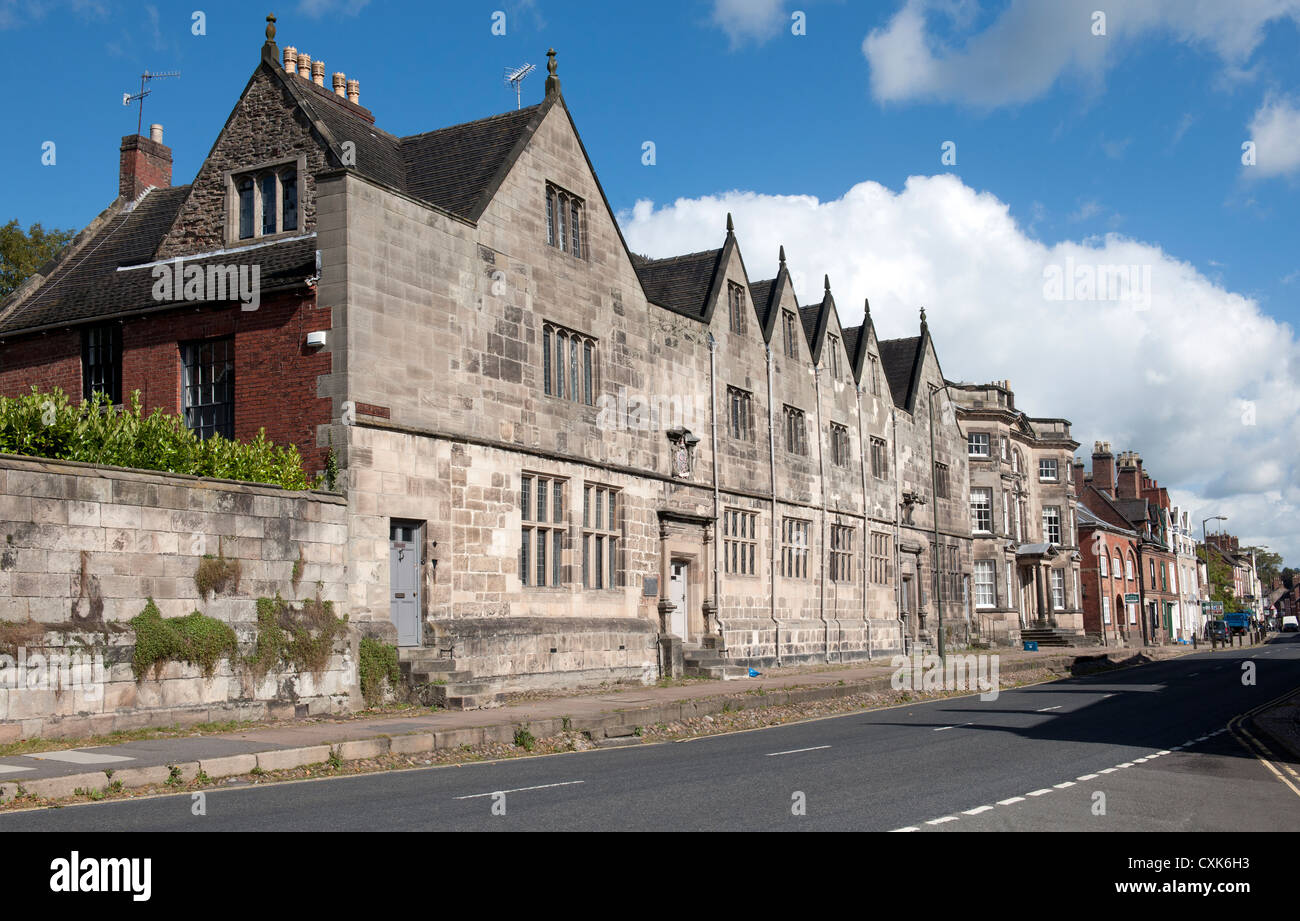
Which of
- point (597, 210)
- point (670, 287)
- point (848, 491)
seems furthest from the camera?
point (848, 491)

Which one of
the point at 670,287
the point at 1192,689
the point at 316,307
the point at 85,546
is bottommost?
the point at 1192,689

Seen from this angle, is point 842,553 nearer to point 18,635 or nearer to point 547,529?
point 547,529

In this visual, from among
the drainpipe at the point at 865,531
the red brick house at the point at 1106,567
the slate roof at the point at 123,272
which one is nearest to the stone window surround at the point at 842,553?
the drainpipe at the point at 865,531

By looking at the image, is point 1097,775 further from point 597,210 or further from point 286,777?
point 597,210

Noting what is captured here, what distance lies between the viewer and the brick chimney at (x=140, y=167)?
99.8 ft

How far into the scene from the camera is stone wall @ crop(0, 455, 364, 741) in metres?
14.3

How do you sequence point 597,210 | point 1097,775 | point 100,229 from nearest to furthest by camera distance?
point 1097,775, point 597,210, point 100,229

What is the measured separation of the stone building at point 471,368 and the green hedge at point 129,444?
44.5 inches

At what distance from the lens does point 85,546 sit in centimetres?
1511

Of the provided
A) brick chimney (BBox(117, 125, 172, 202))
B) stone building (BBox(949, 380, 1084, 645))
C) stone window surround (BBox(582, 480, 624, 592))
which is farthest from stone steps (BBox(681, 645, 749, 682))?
stone building (BBox(949, 380, 1084, 645))

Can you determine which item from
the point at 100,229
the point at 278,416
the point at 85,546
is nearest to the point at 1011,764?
the point at 85,546

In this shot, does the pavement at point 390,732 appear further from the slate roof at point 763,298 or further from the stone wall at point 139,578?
the slate roof at point 763,298

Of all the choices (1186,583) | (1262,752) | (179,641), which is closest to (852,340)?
(1262,752)
